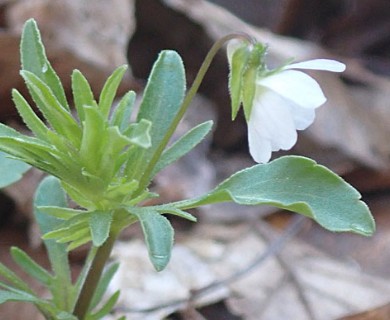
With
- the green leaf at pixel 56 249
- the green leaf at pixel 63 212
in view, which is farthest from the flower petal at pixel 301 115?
the green leaf at pixel 56 249

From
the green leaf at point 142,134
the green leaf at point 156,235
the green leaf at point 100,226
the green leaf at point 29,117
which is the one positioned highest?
the green leaf at point 142,134

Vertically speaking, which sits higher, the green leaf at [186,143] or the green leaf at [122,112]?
the green leaf at [122,112]

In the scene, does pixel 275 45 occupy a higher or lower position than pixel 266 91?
lower

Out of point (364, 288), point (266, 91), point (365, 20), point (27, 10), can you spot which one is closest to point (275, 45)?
point (365, 20)

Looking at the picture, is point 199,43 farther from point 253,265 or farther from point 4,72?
point 253,265

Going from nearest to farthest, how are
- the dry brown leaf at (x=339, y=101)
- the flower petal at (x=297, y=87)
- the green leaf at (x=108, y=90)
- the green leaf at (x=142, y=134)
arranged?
the green leaf at (x=142, y=134), the flower petal at (x=297, y=87), the green leaf at (x=108, y=90), the dry brown leaf at (x=339, y=101)

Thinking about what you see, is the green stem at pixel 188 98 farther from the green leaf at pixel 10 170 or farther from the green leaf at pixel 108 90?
the green leaf at pixel 10 170

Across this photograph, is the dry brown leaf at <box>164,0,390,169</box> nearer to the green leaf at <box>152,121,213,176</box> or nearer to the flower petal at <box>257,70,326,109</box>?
the green leaf at <box>152,121,213,176</box>

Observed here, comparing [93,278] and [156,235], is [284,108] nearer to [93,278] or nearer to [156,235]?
[156,235]
